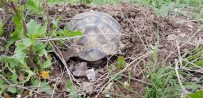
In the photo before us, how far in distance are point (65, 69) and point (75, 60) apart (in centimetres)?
18

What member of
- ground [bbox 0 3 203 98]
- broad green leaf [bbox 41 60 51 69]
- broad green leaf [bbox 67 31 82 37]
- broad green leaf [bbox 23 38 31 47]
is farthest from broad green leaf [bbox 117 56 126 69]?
broad green leaf [bbox 23 38 31 47]

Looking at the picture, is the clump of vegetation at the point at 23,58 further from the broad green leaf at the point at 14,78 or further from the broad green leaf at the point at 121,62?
the broad green leaf at the point at 121,62

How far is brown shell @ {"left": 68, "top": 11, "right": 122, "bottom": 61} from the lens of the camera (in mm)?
2342

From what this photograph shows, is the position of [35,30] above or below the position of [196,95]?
above

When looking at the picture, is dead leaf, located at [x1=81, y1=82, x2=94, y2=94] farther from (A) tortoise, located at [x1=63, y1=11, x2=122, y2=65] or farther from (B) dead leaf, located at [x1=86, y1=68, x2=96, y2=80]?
(A) tortoise, located at [x1=63, y1=11, x2=122, y2=65]

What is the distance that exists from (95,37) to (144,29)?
0.43 meters

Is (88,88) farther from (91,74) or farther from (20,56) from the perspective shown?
(20,56)

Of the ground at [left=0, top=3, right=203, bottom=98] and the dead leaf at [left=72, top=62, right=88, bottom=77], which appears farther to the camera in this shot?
the dead leaf at [left=72, top=62, right=88, bottom=77]

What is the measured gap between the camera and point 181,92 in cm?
189

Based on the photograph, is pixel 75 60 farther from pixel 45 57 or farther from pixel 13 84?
pixel 13 84

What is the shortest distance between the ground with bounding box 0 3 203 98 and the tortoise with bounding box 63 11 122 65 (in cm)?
6

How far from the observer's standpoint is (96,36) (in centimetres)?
242

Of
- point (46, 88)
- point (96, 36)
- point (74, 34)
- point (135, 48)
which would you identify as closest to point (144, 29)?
point (135, 48)

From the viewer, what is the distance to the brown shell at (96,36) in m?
2.34
